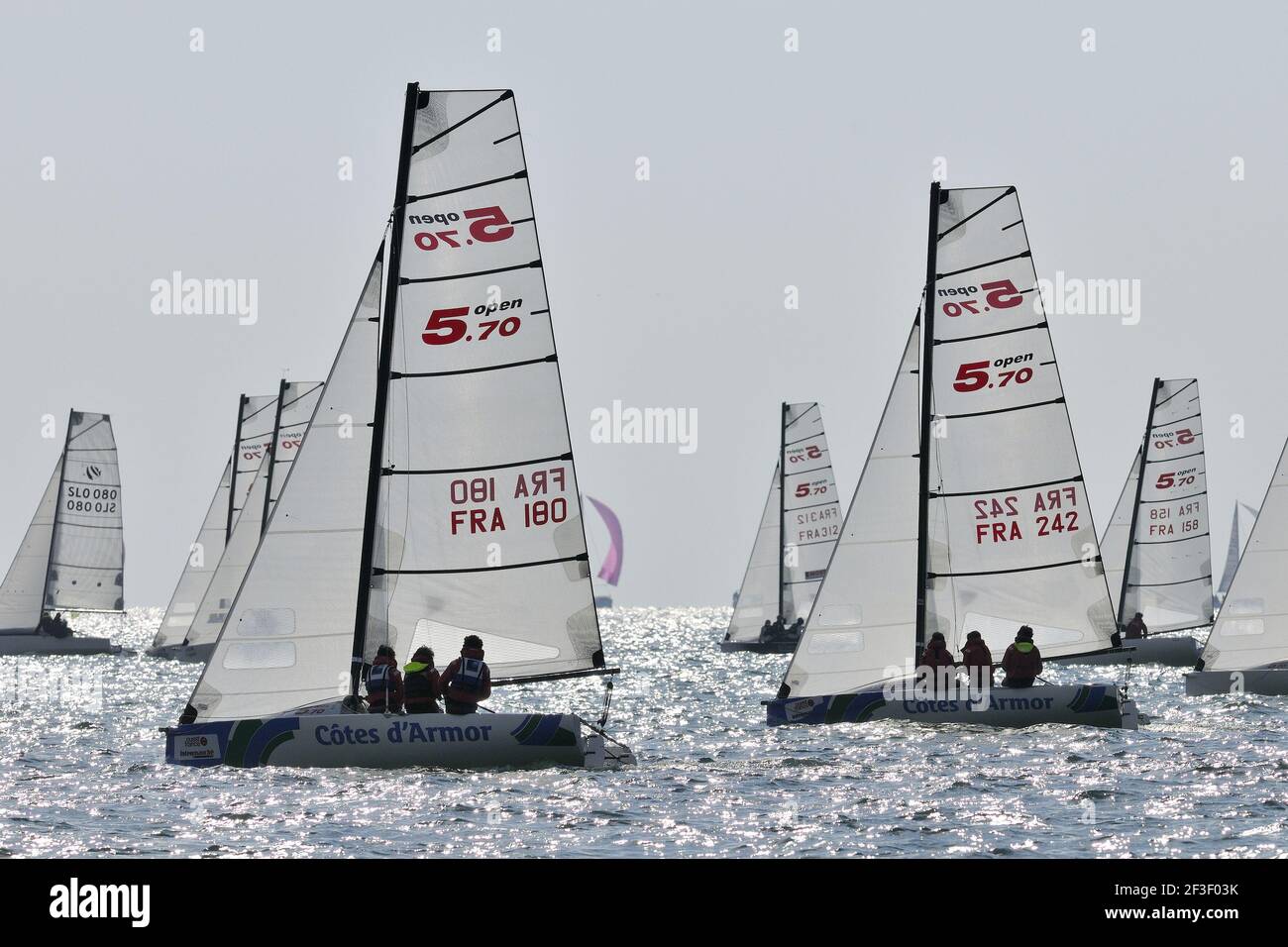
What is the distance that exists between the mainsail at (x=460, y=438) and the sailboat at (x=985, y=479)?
275 inches

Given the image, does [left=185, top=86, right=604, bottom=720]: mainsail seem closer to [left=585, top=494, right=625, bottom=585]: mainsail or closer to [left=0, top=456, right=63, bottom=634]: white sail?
[left=0, top=456, right=63, bottom=634]: white sail

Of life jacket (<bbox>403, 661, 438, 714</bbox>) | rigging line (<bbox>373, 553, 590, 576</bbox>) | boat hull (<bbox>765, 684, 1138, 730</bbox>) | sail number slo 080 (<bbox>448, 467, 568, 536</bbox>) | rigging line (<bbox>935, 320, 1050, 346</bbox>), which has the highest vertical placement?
rigging line (<bbox>935, 320, 1050, 346</bbox>)

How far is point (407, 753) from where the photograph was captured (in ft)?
62.6

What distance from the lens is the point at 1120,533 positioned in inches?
2115

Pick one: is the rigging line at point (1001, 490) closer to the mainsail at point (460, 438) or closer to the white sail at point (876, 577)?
the white sail at point (876, 577)

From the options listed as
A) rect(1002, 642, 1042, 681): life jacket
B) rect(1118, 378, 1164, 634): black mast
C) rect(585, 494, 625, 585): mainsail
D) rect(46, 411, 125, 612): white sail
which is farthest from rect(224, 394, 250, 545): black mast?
rect(585, 494, 625, 585): mainsail

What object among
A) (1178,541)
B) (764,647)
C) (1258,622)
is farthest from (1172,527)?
(1258,622)

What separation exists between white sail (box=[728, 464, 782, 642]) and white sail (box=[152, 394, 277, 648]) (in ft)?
54.0

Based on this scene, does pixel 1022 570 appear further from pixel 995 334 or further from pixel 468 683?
pixel 468 683

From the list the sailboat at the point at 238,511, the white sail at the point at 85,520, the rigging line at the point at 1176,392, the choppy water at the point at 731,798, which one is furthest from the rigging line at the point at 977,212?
the white sail at the point at 85,520

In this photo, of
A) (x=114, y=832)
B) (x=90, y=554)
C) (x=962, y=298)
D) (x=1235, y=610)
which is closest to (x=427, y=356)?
(x=114, y=832)

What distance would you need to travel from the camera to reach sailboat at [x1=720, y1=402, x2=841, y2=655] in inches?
2127

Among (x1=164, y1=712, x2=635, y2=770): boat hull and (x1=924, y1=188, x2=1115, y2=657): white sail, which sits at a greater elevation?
(x1=924, y1=188, x2=1115, y2=657): white sail

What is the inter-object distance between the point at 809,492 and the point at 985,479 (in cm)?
2730
